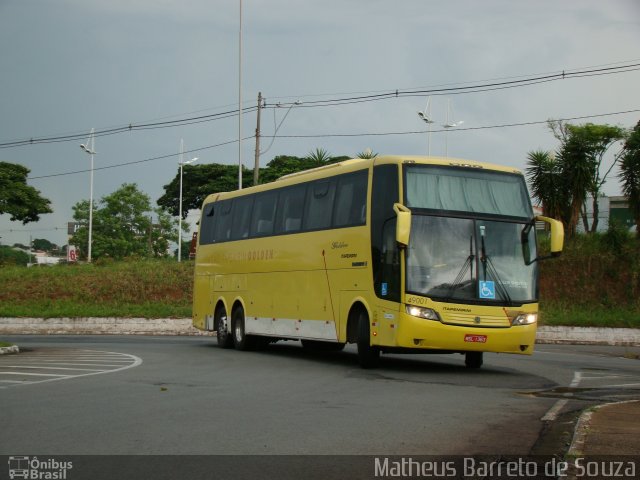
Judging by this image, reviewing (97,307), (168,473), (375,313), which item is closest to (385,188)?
(375,313)

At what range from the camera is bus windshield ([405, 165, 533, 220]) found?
18.0 m

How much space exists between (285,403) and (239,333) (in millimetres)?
13245

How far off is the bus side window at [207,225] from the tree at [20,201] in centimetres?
4114

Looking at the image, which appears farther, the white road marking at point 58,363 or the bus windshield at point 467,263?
the bus windshield at point 467,263

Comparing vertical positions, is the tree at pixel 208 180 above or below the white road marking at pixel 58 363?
above

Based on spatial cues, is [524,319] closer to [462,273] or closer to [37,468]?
[462,273]

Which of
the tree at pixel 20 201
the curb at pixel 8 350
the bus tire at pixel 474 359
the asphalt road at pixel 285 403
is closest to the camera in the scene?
the asphalt road at pixel 285 403

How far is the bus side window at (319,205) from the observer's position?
2056 centimetres

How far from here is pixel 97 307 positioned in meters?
43.0

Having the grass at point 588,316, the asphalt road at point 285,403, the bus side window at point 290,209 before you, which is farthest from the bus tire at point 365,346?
the grass at point 588,316

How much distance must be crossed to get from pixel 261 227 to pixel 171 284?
22631 millimetres

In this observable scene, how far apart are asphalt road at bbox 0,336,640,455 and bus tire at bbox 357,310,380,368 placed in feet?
1.23

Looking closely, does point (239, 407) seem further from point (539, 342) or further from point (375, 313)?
point (539, 342)

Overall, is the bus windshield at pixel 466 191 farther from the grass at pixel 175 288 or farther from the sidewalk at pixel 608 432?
the grass at pixel 175 288
